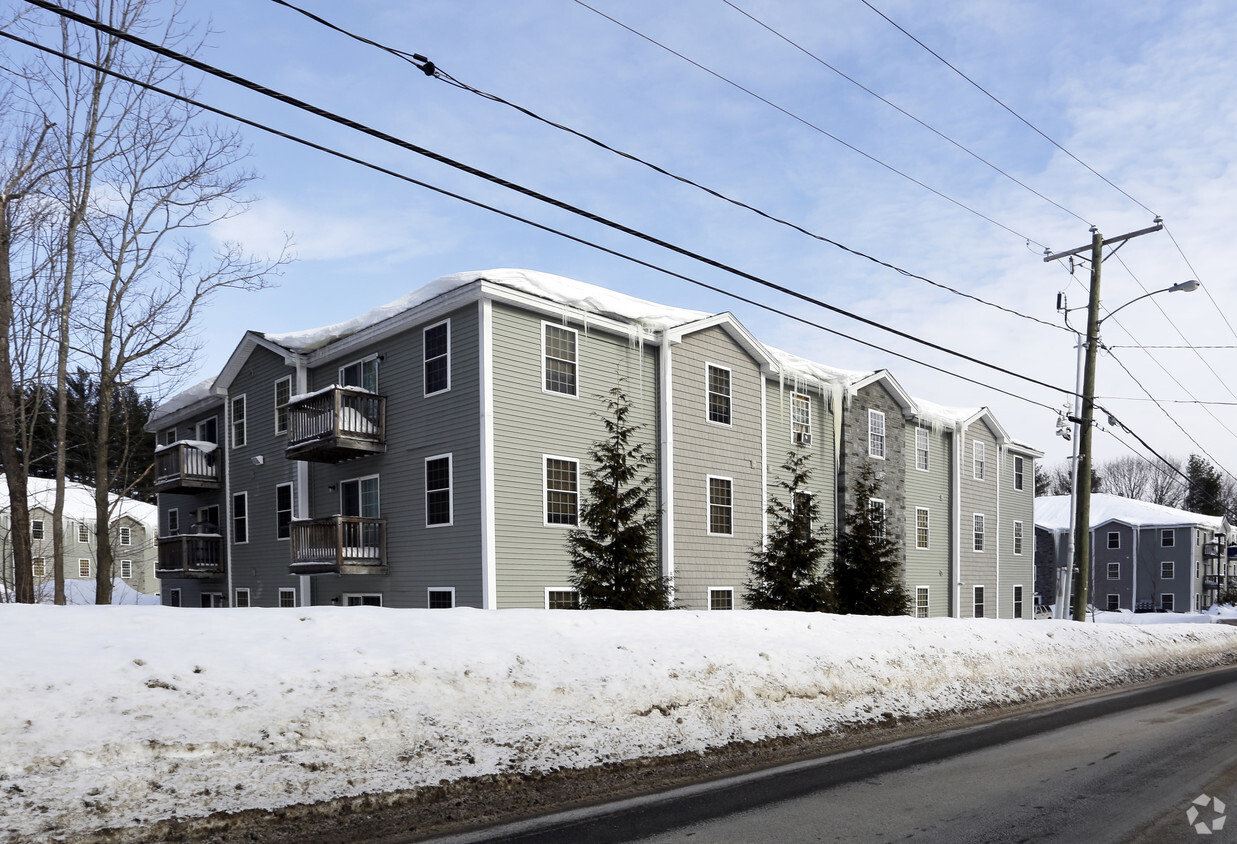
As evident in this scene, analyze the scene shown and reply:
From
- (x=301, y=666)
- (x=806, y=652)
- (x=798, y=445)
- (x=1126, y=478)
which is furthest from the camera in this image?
(x=1126, y=478)

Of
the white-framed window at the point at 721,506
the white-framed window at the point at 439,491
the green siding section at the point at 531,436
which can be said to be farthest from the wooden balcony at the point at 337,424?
the white-framed window at the point at 721,506

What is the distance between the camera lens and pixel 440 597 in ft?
66.8

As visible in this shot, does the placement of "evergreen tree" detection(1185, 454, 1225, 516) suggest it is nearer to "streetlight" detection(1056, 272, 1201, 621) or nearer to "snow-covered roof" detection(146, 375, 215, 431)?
"streetlight" detection(1056, 272, 1201, 621)

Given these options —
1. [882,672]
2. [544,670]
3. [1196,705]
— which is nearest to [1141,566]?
[1196,705]

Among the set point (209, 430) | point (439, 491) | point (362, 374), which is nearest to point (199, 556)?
point (209, 430)

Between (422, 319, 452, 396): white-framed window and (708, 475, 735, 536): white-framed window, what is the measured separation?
24.8 ft

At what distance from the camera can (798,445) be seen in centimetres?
2702

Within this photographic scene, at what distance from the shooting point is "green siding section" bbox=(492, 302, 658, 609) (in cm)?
1950

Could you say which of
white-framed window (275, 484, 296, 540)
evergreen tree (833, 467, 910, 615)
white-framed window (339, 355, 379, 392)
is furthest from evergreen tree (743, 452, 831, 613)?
white-framed window (275, 484, 296, 540)

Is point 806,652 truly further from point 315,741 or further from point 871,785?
point 315,741

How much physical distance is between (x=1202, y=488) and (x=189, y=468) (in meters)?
103

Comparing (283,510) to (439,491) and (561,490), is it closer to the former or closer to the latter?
(439,491)

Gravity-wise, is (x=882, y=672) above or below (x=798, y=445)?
below

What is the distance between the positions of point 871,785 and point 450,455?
547 inches
